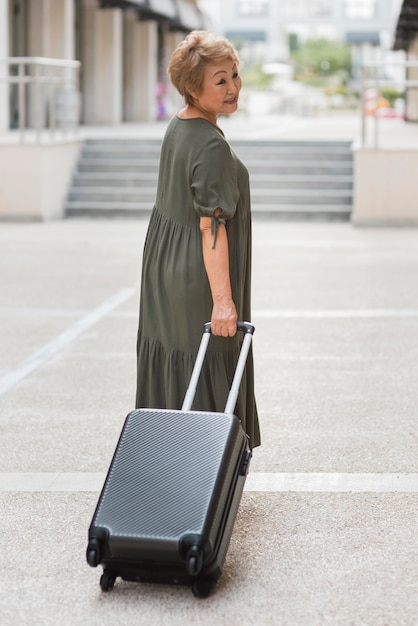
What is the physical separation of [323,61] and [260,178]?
6823 centimetres

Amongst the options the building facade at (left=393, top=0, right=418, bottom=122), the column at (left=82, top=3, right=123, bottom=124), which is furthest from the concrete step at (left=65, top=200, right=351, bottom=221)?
the column at (left=82, top=3, right=123, bottom=124)

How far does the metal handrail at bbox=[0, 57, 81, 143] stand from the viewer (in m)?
15.0

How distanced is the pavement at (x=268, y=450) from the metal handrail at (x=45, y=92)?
4.44m

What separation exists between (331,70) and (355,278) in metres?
75.0

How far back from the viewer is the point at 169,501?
11.3 ft

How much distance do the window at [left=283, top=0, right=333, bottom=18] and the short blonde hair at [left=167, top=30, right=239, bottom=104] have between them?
10361cm

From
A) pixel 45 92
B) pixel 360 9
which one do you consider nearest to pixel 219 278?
pixel 45 92

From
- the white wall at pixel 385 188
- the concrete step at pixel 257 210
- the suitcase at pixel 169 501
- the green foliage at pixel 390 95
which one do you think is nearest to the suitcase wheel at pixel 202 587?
the suitcase at pixel 169 501

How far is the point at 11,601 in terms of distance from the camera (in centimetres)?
356

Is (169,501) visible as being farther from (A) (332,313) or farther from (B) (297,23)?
(B) (297,23)

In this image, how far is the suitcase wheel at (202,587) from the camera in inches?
138

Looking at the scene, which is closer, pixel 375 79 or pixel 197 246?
pixel 197 246

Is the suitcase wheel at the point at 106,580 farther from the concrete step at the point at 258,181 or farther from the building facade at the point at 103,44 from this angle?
the concrete step at the point at 258,181

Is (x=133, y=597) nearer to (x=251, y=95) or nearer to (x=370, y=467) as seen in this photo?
(x=370, y=467)
